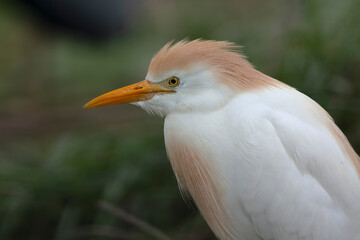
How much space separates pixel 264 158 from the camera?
1.63 meters

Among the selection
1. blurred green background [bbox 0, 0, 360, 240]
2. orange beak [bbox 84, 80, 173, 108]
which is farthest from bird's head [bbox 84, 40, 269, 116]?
blurred green background [bbox 0, 0, 360, 240]

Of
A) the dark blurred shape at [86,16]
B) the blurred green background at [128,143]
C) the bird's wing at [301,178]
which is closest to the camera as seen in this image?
the bird's wing at [301,178]

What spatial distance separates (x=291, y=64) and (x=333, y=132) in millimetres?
1185

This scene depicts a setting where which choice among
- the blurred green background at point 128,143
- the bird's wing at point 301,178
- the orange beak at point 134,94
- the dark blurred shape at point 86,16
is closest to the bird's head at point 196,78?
the orange beak at point 134,94

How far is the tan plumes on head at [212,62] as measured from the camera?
167 cm

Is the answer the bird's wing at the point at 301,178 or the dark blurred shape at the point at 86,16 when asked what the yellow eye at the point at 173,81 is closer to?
the bird's wing at the point at 301,178

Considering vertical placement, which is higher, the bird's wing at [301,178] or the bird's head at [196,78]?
the bird's head at [196,78]

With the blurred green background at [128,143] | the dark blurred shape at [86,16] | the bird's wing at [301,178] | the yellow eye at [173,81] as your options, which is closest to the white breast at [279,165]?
the bird's wing at [301,178]

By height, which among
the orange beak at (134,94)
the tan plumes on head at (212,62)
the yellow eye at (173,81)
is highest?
the tan plumes on head at (212,62)

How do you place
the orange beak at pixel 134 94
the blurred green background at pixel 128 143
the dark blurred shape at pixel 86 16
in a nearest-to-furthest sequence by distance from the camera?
the orange beak at pixel 134 94, the blurred green background at pixel 128 143, the dark blurred shape at pixel 86 16

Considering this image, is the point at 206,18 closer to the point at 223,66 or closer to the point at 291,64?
the point at 291,64

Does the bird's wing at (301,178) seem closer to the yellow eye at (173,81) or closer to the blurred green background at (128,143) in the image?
the yellow eye at (173,81)

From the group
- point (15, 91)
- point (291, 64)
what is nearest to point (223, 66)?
point (291, 64)

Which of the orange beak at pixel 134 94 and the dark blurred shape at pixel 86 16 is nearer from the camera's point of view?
the orange beak at pixel 134 94
